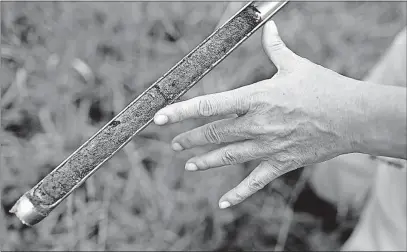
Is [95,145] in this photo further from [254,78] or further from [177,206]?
Answer: [254,78]

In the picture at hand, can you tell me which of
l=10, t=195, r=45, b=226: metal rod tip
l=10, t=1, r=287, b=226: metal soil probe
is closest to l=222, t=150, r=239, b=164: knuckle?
l=10, t=1, r=287, b=226: metal soil probe

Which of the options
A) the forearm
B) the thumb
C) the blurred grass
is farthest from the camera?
the blurred grass

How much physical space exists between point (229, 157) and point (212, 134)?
5 centimetres

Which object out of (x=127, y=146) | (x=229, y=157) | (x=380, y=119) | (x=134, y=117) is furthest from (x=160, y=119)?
(x=127, y=146)

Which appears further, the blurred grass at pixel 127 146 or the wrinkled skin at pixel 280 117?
the blurred grass at pixel 127 146

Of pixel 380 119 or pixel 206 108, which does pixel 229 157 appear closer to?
pixel 206 108

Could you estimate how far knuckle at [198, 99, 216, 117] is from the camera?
85cm

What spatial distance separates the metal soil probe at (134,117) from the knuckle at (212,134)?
0.35 ft

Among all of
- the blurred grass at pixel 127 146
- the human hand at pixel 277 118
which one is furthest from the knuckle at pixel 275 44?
the blurred grass at pixel 127 146

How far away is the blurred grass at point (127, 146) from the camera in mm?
1468

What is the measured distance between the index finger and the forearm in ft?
0.62

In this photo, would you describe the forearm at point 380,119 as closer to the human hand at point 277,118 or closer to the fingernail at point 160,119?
the human hand at point 277,118

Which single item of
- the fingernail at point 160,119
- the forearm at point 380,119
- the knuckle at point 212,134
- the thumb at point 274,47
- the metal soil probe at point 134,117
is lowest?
the forearm at point 380,119

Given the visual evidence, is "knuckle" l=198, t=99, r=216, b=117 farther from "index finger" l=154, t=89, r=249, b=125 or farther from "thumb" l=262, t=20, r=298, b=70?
"thumb" l=262, t=20, r=298, b=70
